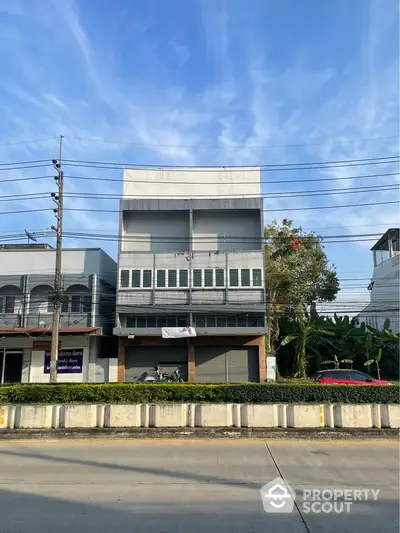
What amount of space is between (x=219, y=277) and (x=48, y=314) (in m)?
11.5

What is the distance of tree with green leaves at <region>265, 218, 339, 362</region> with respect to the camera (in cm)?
3256

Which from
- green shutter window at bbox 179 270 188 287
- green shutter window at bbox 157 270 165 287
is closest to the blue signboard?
green shutter window at bbox 157 270 165 287

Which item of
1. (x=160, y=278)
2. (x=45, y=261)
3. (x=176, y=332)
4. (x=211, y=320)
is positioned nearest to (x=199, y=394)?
(x=176, y=332)

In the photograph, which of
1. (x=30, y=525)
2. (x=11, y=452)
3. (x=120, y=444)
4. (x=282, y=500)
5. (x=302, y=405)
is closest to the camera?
(x=30, y=525)

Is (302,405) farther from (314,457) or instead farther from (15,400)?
(15,400)

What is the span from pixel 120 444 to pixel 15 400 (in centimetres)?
476

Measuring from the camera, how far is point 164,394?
14250 millimetres

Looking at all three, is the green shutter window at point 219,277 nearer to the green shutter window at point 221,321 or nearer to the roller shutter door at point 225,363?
the green shutter window at point 221,321

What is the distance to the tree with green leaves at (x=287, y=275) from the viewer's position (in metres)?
32.6

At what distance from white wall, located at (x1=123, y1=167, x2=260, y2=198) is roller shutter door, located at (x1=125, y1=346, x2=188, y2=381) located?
11003 millimetres

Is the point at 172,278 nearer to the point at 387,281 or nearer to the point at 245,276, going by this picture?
the point at 245,276

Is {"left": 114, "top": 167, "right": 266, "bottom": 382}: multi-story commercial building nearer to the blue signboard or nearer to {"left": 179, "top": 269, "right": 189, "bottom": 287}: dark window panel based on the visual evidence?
{"left": 179, "top": 269, "right": 189, "bottom": 287}: dark window panel

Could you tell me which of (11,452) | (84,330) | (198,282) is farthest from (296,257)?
(11,452)

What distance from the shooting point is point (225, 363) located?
31.0 m
